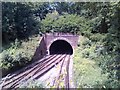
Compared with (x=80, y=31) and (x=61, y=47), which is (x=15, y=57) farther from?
(x=61, y=47)

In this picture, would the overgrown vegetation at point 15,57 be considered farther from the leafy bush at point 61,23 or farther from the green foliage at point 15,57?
the leafy bush at point 61,23

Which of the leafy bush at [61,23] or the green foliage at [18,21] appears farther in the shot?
the leafy bush at [61,23]

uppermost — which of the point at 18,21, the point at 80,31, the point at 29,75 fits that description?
the point at 18,21

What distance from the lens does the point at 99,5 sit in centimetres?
554

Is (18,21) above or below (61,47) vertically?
above

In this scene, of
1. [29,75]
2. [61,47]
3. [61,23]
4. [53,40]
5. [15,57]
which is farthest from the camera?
[61,47]

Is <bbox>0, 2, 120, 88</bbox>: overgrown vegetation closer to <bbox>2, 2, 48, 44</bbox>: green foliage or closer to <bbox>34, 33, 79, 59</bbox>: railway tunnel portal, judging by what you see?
<bbox>2, 2, 48, 44</bbox>: green foliage

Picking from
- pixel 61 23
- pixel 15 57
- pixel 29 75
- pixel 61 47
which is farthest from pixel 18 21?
pixel 61 47

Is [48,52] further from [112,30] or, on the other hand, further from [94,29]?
[112,30]

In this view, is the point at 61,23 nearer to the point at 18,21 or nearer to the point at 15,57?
the point at 18,21

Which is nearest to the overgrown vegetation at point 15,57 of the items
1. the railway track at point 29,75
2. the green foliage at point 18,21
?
the railway track at point 29,75

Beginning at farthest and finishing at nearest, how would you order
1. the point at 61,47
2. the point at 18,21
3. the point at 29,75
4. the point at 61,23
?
1. the point at 61,47
2. the point at 61,23
3. the point at 18,21
4. the point at 29,75

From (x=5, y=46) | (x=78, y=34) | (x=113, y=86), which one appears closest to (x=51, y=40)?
(x=78, y=34)

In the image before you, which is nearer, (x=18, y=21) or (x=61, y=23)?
(x=18, y=21)
